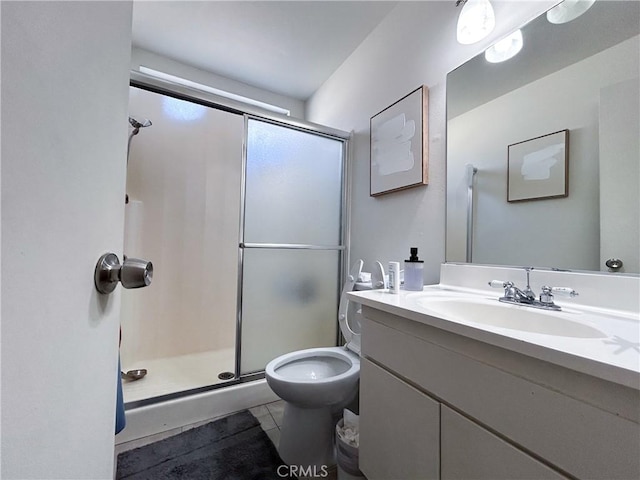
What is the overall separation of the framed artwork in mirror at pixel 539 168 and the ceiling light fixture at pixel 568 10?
1.28ft

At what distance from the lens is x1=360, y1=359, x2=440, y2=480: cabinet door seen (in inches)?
27.5

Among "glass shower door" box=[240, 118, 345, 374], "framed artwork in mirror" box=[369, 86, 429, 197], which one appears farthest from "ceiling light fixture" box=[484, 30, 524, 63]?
"glass shower door" box=[240, 118, 345, 374]

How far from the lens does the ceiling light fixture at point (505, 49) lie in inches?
40.4

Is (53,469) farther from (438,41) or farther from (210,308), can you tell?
(210,308)

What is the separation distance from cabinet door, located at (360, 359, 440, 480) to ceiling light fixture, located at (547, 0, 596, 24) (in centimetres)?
132

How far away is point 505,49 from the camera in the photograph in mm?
1069

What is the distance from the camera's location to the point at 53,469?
0.29 meters

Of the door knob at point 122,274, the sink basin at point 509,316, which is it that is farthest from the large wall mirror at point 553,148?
the door knob at point 122,274

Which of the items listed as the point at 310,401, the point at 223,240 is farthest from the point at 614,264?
the point at 223,240

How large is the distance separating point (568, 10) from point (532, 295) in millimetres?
978

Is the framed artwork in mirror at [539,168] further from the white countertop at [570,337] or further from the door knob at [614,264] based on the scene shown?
the white countertop at [570,337]

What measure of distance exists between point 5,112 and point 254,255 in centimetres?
151

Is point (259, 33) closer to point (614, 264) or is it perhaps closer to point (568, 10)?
point (568, 10)

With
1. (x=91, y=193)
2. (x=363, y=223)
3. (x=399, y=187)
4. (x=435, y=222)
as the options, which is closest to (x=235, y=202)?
(x=363, y=223)
